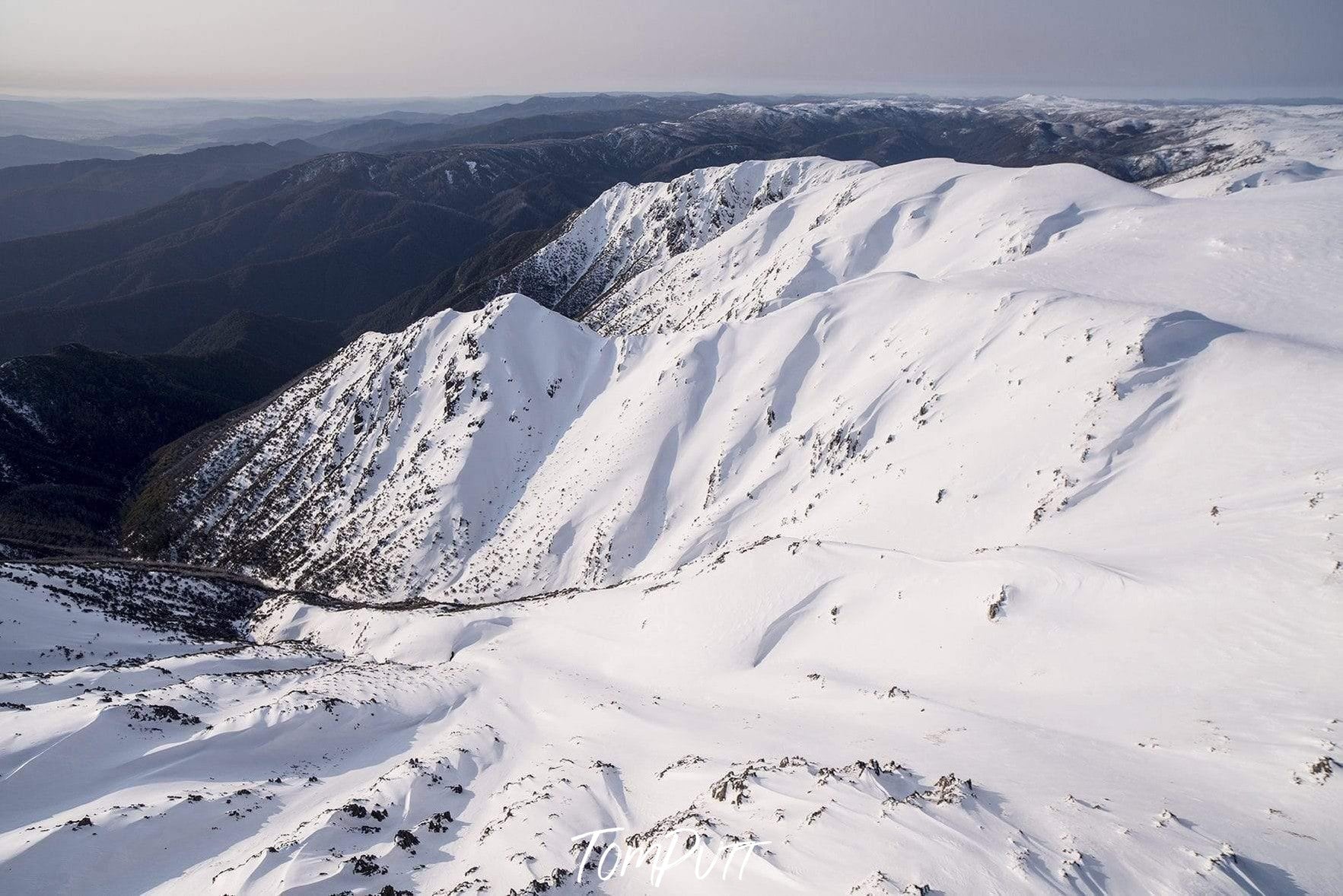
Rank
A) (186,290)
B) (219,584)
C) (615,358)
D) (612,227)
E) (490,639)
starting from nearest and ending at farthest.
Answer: (490,639), (219,584), (615,358), (612,227), (186,290)

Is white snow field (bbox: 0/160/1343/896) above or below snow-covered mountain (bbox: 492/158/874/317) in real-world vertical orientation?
below

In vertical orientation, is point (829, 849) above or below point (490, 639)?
above

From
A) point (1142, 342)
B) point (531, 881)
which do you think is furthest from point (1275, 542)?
point (531, 881)

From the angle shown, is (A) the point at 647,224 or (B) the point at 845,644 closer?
(B) the point at 845,644

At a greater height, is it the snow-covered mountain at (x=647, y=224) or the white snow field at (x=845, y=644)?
the snow-covered mountain at (x=647, y=224)

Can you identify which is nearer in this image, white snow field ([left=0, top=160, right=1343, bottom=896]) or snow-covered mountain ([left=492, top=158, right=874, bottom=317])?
white snow field ([left=0, top=160, right=1343, bottom=896])

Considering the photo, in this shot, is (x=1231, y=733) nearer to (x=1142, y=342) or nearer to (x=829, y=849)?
(x=829, y=849)

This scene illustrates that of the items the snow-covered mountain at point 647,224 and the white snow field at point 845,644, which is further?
the snow-covered mountain at point 647,224

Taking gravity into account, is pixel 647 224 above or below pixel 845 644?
above
